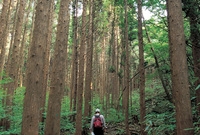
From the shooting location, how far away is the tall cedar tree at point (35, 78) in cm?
400

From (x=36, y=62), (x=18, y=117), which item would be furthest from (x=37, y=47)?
(x=18, y=117)

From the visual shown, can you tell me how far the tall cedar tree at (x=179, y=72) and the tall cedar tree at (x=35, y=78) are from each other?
109 inches

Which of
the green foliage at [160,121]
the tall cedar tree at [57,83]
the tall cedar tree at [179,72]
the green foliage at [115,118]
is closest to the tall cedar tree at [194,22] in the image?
the tall cedar tree at [179,72]

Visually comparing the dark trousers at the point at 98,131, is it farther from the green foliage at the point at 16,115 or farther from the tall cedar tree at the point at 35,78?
the tall cedar tree at the point at 35,78

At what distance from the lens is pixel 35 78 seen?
416 cm

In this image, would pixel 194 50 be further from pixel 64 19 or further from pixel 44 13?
pixel 64 19

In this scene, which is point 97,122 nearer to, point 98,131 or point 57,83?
point 98,131

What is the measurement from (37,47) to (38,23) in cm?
51

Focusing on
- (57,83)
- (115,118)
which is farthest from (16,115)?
(115,118)

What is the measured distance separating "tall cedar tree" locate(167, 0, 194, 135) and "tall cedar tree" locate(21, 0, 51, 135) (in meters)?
2.76

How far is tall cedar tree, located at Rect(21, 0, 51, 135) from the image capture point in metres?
4.00

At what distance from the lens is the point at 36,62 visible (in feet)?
13.8

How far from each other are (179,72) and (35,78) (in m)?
2.95

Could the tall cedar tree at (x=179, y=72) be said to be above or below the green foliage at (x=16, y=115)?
above
